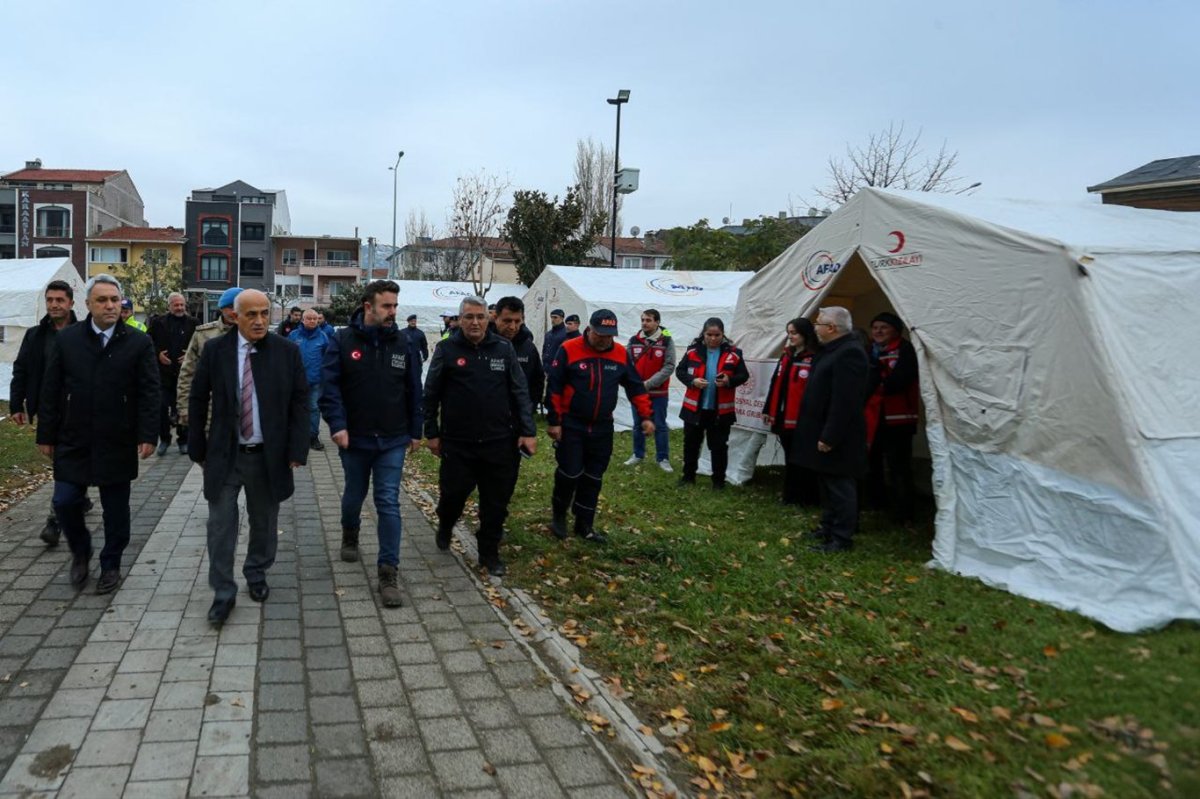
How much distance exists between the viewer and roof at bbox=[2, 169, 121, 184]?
2491 inches

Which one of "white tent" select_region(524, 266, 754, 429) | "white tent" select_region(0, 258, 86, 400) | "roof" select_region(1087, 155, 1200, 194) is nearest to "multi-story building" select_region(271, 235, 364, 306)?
"white tent" select_region(0, 258, 86, 400)

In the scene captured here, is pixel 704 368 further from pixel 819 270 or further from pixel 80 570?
pixel 80 570

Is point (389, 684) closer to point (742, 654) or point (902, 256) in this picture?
point (742, 654)

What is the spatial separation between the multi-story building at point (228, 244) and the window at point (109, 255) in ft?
14.6

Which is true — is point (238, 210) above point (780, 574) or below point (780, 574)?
above

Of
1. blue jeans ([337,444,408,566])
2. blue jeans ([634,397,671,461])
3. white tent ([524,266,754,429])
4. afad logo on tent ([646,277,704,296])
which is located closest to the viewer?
blue jeans ([337,444,408,566])

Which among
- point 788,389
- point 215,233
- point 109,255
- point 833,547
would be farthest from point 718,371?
point 215,233

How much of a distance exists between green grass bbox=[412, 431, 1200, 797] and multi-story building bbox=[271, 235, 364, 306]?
6604 cm

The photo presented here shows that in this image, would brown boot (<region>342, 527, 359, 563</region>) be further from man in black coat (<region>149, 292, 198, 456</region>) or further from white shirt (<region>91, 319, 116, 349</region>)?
man in black coat (<region>149, 292, 198, 456</region>)

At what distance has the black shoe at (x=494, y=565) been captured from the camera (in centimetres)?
580

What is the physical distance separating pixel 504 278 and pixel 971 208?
55.7 metres

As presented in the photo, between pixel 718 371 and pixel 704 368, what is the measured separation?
170 millimetres

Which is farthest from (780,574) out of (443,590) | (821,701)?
(443,590)

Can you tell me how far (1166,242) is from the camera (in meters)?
5.56
